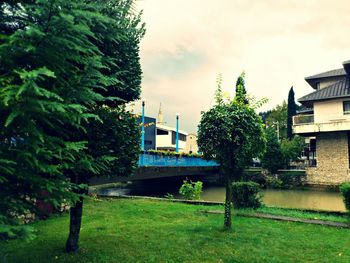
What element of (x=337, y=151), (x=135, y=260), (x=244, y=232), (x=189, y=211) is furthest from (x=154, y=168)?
(x=337, y=151)

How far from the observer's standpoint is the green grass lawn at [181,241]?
664cm

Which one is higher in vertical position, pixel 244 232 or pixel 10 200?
pixel 10 200

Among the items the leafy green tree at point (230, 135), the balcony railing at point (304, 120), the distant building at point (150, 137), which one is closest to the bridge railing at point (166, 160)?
the leafy green tree at point (230, 135)

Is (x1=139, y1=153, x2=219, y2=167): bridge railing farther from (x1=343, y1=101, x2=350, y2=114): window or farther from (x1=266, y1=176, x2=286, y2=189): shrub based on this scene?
(x1=343, y1=101, x2=350, y2=114): window

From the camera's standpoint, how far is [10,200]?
414 centimetres

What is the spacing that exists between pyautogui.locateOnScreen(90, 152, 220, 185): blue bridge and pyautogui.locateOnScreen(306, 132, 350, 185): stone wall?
1190 cm

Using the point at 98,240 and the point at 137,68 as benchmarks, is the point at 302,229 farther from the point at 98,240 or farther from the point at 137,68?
the point at 137,68

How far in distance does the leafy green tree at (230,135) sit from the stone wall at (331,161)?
2552cm

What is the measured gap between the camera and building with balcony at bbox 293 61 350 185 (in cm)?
3078

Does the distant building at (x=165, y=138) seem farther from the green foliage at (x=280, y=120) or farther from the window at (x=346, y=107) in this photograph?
the window at (x=346, y=107)

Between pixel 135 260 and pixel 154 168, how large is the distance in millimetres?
15463

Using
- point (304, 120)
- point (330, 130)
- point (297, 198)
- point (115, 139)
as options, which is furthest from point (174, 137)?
point (115, 139)

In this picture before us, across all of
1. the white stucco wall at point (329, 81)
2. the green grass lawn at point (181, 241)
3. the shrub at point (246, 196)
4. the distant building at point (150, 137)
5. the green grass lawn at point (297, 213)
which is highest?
the white stucco wall at point (329, 81)

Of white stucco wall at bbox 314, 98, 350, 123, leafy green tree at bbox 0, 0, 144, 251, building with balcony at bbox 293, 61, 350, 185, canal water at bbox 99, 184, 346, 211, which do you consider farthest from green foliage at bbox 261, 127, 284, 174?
leafy green tree at bbox 0, 0, 144, 251
